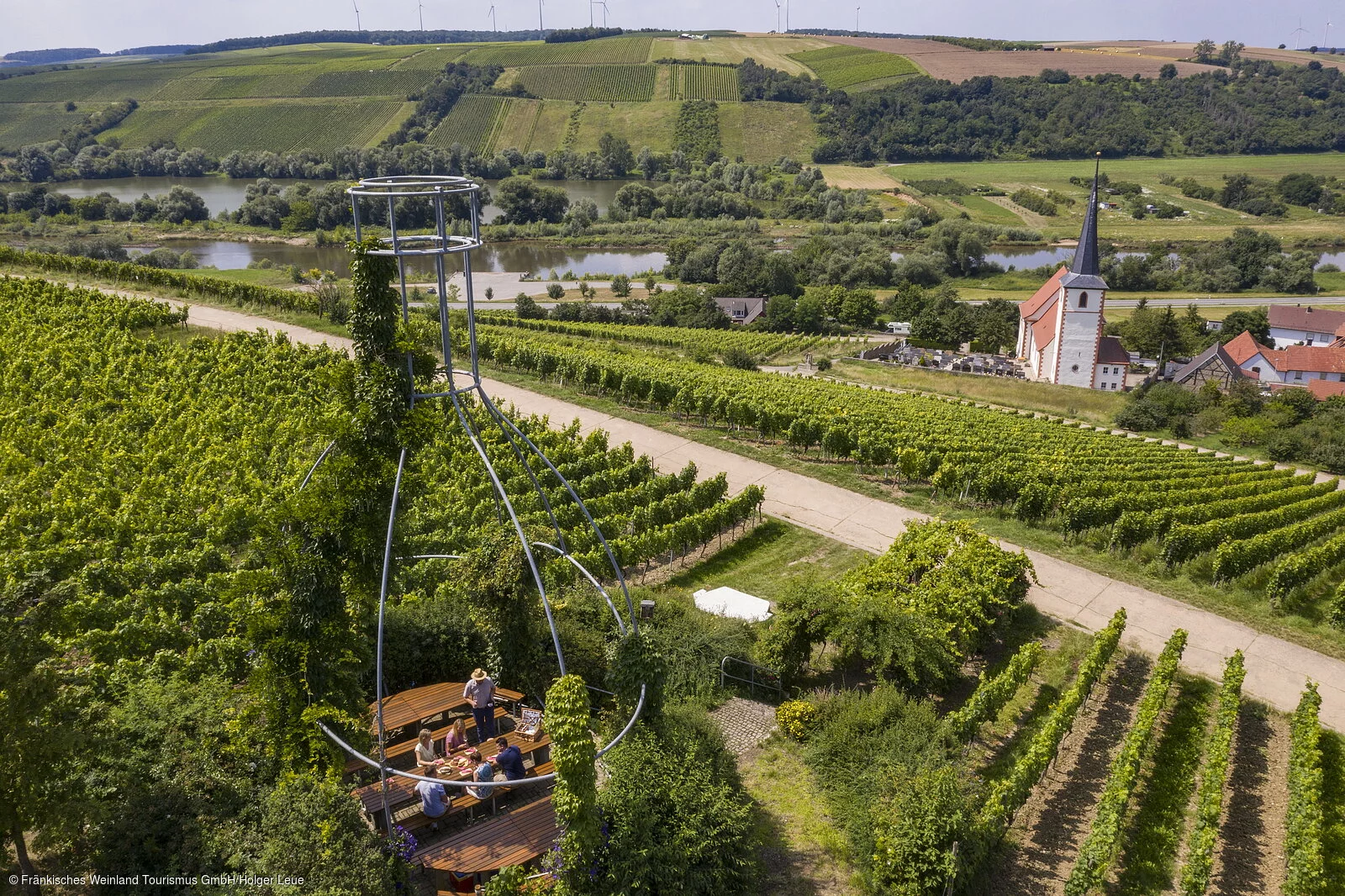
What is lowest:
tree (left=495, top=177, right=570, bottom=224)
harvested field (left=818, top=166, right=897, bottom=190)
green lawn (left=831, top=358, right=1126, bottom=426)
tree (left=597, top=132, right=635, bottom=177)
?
green lawn (left=831, top=358, right=1126, bottom=426)

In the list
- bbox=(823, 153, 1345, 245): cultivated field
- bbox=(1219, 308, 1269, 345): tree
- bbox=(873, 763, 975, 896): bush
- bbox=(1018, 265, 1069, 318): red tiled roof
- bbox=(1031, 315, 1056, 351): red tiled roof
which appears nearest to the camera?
bbox=(873, 763, 975, 896): bush

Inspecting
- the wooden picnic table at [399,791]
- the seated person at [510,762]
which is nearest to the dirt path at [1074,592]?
the seated person at [510,762]

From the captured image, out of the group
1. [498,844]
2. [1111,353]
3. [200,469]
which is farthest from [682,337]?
[498,844]

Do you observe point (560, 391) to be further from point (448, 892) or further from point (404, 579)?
point (448, 892)

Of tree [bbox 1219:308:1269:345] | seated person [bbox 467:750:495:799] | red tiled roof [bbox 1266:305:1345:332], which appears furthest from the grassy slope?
red tiled roof [bbox 1266:305:1345:332]

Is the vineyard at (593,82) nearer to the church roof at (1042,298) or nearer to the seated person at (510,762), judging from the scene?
the church roof at (1042,298)

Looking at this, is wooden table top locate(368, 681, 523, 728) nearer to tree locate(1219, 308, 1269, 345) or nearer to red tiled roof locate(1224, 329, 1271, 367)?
red tiled roof locate(1224, 329, 1271, 367)
